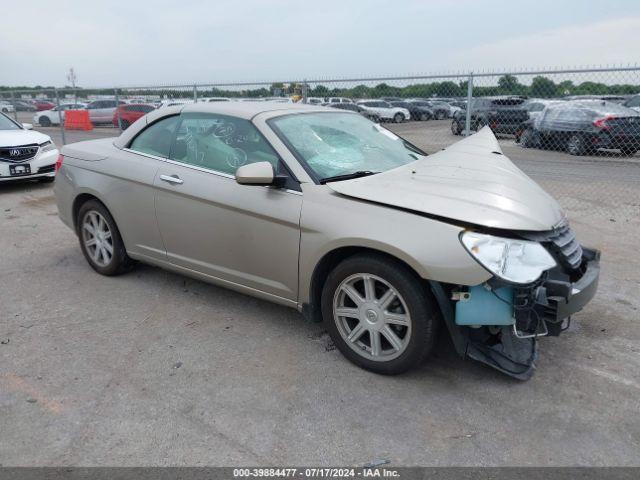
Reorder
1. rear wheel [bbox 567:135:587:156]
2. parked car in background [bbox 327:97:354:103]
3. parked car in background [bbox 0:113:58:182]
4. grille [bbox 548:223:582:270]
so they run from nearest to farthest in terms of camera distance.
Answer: grille [bbox 548:223:582:270] → parked car in background [bbox 0:113:58:182] → parked car in background [bbox 327:97:354:103] → rear wheel [bbox 567:135:587:156]

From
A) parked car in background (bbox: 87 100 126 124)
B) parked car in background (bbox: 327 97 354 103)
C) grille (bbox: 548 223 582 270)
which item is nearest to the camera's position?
grille (bbox: 548 223 582 270)

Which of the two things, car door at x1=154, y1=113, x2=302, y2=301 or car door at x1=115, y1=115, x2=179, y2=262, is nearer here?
car door at x1=154, y1=113, x2=302, y2=301

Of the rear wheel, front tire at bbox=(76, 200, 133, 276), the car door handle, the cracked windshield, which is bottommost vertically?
front tire at bbox=(76, 200, 133, 276)

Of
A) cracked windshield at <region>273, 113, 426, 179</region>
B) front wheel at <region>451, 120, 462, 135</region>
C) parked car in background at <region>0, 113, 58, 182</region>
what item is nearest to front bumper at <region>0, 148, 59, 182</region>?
parked car in background at <region>0, 113, 58, 182</region>

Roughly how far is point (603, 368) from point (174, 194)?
3.24 meters

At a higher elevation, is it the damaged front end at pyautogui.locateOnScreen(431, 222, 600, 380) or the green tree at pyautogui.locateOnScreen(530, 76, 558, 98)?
the green tree at pyautogui.locateOnScreen(530, 76, 558, 98)

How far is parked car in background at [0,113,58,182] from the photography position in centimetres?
866

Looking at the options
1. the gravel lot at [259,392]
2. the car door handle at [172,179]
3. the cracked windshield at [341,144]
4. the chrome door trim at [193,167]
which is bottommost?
the gravel lot at [259,392]

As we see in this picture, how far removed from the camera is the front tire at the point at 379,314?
9.52ft

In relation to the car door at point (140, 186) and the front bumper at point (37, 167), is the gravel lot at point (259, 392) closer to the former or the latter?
the car door at point (140, 186)

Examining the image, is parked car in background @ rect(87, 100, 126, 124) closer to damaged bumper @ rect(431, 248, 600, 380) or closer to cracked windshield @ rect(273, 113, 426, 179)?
cracked windshield @ rect(273, 113, 426, 179)

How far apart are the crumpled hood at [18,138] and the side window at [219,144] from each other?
617 centimetres

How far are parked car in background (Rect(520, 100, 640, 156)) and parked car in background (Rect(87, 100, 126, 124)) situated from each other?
58.2 feet

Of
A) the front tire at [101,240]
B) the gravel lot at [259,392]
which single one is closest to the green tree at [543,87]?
the gravel lot at [259,392]
